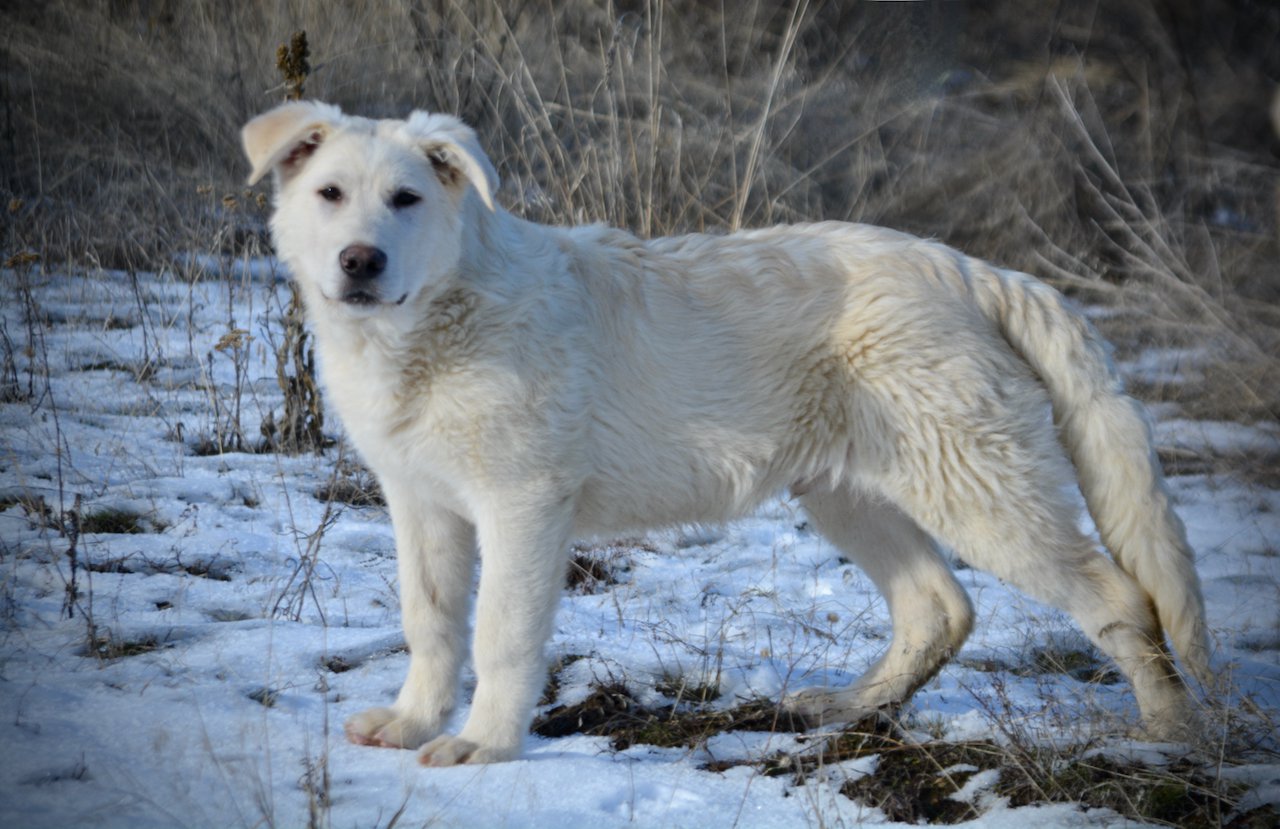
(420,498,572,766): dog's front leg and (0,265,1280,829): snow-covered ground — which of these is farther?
(420,498,572,766): dog's front leg

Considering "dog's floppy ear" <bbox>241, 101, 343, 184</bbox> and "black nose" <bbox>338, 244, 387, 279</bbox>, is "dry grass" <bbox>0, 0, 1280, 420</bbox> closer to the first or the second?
"dog's floppy ear" <bbox>241, 101, 343, 184</bbox>

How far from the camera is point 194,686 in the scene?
342 cm

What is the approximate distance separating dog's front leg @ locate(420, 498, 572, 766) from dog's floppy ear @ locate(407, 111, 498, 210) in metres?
0.97

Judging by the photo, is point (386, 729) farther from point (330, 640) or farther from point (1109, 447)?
point (1109, 447)

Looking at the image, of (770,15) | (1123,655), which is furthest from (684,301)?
(770,15)

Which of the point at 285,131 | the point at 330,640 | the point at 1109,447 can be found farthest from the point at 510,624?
the point at 1109,447

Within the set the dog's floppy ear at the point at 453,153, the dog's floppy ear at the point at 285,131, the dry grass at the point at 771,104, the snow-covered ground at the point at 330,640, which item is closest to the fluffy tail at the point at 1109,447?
the snow-covered ground at the point at 330,640

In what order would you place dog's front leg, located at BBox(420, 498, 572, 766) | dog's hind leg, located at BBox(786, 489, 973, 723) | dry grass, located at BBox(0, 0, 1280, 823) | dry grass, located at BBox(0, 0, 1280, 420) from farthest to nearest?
1. dry grass, located at BBox(0, 0, 1280, 420)
2. dry grass, located at BBox(0, 0, 1280, 823)
3. dog's hind leg, located at BBox(786, 489, 973, 723)
4. dog's front leg, located at BBox(420, 498, 572, 766)

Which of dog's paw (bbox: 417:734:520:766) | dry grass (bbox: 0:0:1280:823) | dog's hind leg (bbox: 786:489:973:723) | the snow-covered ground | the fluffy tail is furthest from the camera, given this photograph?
dry grass (bbox: 0:0:1280:823)

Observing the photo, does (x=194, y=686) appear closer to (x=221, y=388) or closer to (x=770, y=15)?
(x=221, y=388)

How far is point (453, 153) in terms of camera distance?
3434 millimetres

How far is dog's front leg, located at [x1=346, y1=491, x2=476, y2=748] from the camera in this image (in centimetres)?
347

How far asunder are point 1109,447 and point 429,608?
2254 mm

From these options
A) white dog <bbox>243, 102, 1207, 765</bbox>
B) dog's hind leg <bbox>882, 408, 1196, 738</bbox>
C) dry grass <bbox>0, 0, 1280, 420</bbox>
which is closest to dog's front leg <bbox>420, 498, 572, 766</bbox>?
white dog <bbox>243, 102, 1207, 765</bbox>
